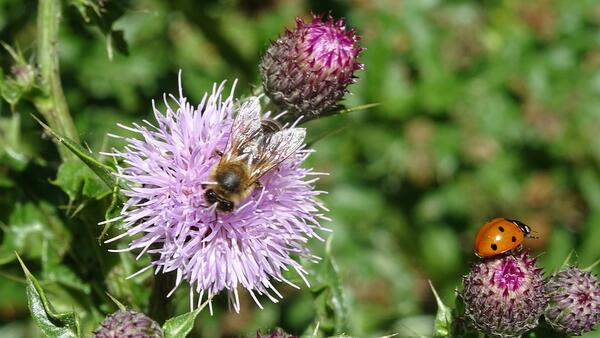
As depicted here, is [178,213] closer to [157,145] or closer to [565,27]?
[157,145]

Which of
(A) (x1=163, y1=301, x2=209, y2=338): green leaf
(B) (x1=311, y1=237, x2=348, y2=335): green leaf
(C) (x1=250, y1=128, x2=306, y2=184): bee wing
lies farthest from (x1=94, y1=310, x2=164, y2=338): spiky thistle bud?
(B) (x1=311, y1=237, x2=348, y2=335): green leaf

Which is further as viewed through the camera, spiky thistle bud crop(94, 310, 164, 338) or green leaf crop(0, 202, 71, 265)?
green leaf crop(0, 202, 71, 265)

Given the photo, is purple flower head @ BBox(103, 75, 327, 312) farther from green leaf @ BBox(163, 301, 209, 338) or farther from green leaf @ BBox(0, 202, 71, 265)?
green leaf @ BBox(0, 202, 71, 265)

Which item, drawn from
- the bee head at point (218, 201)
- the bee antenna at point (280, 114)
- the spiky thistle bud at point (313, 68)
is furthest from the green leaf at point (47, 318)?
the spiky thistle bud at point (313, 68)

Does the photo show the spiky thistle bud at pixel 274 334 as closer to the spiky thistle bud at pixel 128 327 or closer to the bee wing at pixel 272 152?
the spiky thistle bud at pixel 128 327

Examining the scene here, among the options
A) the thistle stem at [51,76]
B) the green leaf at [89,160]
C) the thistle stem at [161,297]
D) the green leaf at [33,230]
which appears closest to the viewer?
the green leaf at [89,160]

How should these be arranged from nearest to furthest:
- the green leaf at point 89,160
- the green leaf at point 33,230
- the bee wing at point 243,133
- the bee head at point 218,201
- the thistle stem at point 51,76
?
the green leaf at point 89,160 < the bee head at point 218,201 < the bee wing at point 243,133 < the thistle stem at point 51,76 < the green leaf at point 33,230

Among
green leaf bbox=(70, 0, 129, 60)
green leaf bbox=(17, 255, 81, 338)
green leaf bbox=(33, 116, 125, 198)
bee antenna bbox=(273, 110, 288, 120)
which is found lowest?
green leaf bbox=(17, 255, 81, 338)
